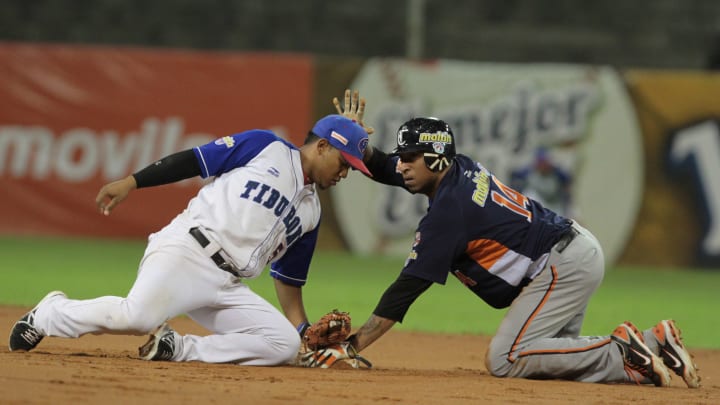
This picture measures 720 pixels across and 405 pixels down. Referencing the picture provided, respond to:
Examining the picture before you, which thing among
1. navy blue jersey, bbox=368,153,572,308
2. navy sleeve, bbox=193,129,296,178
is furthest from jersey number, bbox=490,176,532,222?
navy sleeve, bbox=193,129,296,178

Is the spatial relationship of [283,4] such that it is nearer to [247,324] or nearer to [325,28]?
[325,28]

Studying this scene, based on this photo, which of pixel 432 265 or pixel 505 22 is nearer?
pixel 432 265

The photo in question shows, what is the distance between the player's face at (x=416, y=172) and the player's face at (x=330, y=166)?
332 mm

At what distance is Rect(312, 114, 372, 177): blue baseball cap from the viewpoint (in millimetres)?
6195

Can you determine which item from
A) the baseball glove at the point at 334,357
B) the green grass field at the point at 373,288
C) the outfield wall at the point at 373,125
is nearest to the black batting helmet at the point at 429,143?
the baseball glove at the point at 334,357

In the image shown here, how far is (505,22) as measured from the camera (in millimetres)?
17828

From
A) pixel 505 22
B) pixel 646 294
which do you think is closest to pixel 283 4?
pixel 505 22

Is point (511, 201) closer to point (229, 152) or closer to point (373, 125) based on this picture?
point (229, 152)

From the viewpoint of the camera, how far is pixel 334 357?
6.22m

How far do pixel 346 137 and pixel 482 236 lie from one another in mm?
920

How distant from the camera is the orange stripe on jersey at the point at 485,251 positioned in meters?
6.14

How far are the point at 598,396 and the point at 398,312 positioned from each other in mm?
1112

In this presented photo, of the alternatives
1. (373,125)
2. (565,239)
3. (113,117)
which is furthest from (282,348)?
(113,117)

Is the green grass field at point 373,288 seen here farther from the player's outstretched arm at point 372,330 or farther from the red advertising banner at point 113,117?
the player's outstretched arm at point 372,330
